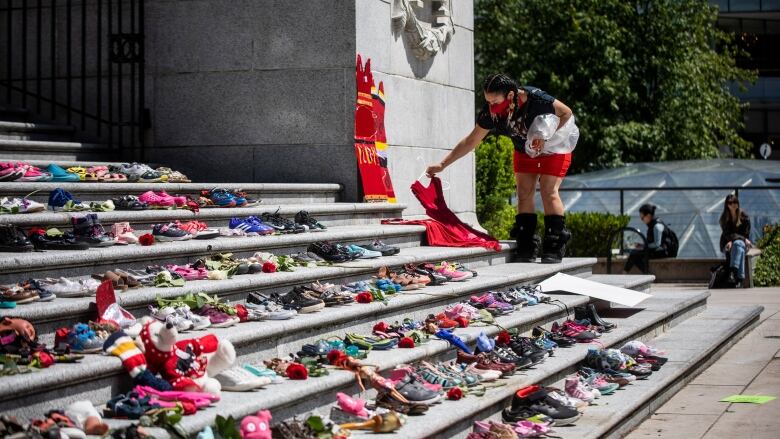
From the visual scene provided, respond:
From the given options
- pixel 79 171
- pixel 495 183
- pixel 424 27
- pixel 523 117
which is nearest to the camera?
pixel 79 171

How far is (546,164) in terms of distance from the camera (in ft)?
40.9

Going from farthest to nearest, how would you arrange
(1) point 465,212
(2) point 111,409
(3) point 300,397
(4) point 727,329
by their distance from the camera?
(1) point 465,212 < (4) point 727,329 < (3) point 300,397 < (2) point 111,409

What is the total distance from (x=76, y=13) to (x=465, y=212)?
570 centimetres

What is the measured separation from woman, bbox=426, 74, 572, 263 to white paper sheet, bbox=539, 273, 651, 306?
3.07 ft

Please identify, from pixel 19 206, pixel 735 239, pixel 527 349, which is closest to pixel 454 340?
pixel 527 349

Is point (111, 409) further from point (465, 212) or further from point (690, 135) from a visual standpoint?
point (690, 135)

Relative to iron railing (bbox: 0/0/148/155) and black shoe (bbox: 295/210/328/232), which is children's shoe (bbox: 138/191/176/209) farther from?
iron railing (bbox: 0/0/148/155)

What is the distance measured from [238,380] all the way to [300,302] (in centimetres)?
161

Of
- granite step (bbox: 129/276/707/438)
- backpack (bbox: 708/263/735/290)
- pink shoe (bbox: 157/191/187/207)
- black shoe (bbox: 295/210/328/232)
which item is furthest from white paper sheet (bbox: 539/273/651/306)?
backpack (bbox: 708/263/735/290)

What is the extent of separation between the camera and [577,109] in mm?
35062

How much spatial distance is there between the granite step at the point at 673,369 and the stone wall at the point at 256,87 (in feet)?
12.3

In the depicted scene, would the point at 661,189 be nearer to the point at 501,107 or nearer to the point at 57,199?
the point at 501,107

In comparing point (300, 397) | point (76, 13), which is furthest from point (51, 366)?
point (76, 13)

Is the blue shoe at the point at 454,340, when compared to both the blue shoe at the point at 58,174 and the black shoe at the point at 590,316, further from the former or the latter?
the blue shoe at the point at 58,174
